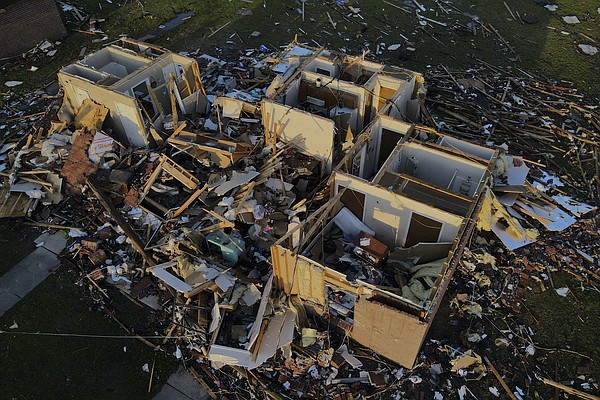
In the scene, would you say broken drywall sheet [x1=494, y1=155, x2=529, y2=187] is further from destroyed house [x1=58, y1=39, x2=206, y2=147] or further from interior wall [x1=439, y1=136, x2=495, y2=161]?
destroyed house [x1=58, y1=39, x2=206, y2=147]

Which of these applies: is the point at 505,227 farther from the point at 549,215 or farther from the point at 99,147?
the point at 99,147

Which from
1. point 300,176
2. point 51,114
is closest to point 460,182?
point 300,176

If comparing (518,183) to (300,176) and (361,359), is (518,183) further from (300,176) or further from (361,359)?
(361,359)

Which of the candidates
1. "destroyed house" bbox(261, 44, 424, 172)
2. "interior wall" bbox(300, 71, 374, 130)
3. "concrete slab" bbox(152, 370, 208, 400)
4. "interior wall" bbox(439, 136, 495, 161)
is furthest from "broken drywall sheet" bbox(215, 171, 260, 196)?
"interior wall" bbox(439, 136, 495, 161)

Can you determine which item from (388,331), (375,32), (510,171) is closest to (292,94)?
(510,171)

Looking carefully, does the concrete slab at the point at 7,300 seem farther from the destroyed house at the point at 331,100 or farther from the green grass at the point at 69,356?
the destroyed house at the point at 331,100
